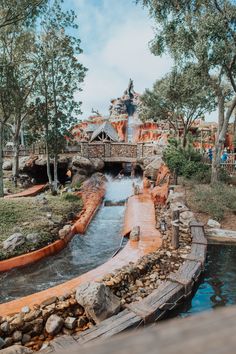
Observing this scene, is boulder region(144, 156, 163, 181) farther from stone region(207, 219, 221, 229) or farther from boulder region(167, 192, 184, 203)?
stone region(207, 219, 221, 229)

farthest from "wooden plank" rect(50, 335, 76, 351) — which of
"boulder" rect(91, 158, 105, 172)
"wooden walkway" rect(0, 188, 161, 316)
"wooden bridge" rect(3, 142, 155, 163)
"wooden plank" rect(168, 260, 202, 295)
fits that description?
"wooden bridge" rect(3, 142, 155, 163)

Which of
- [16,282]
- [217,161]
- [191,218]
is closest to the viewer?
[16,282]

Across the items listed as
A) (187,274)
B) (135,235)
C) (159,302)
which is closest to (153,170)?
(135,235)

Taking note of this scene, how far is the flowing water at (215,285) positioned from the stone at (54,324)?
225 cm

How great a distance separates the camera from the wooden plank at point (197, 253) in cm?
682

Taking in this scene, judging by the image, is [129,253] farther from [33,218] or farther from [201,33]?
[201,33]

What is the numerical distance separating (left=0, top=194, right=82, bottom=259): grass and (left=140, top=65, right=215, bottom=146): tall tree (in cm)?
1082

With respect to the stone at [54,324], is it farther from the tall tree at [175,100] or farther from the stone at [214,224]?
the tall tree at [175,100]

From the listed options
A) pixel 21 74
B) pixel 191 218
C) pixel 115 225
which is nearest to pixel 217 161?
pixel 191 218

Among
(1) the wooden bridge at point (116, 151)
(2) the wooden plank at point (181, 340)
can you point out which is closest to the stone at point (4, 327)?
(2) the wooden plank at point (181, 340)

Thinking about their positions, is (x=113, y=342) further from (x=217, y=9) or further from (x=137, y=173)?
(x=137, y=173)

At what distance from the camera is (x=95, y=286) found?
15.9 feet

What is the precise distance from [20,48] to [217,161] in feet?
43.7

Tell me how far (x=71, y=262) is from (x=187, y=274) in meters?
3.25
